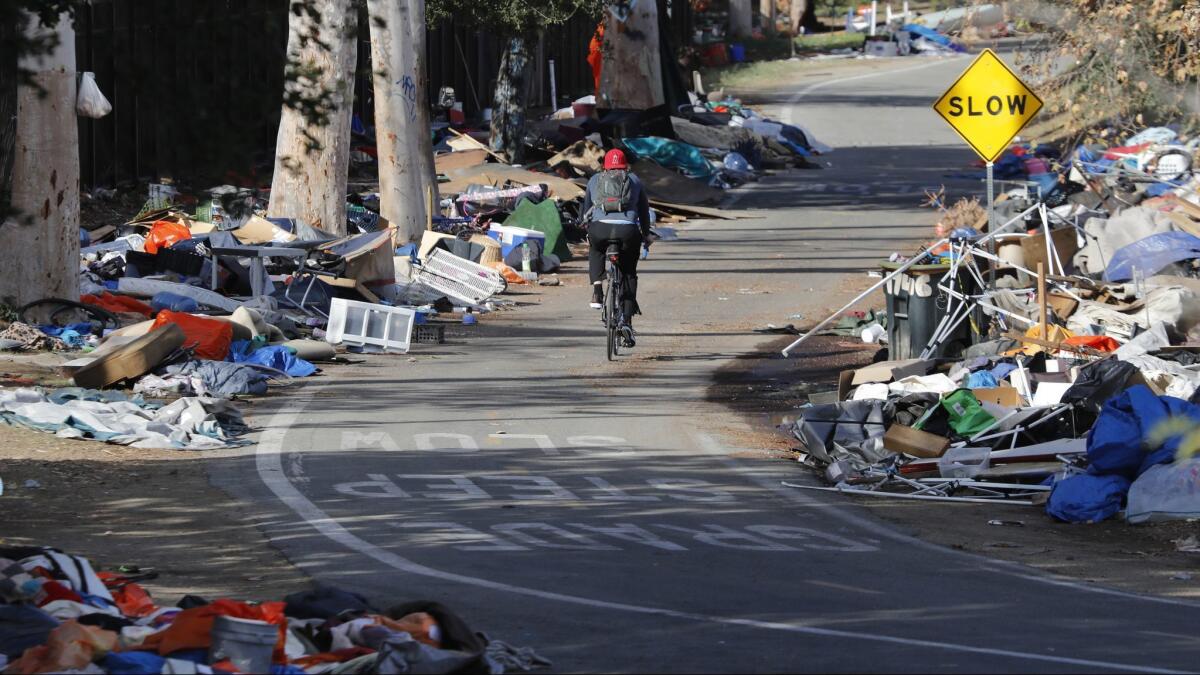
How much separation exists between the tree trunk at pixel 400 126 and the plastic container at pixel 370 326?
629 cm

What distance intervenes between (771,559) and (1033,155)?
29454 millimetres

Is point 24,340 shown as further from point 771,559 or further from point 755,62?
point 755,62

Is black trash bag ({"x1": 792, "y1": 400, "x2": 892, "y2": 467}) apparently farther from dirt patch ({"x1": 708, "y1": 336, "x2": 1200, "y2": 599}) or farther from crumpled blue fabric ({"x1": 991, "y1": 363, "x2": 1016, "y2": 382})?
crumpled blue fabric ({"x1": 991, "y1": 363, "x2": 1016, "y2": 382})

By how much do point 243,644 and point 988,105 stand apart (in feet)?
43.2

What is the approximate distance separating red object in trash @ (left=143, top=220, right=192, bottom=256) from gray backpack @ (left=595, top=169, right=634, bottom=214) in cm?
704

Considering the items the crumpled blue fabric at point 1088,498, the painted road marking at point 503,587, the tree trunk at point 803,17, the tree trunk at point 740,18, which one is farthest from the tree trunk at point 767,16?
the painted road marking at point 503,587

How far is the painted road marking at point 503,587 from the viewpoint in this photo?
7.23 meters

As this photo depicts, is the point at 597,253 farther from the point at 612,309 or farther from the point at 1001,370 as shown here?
the point at 1001,370

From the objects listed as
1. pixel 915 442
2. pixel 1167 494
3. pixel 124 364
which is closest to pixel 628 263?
pixel 124 364

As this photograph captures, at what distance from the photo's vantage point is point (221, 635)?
6.51m

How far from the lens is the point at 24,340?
16.4 metres

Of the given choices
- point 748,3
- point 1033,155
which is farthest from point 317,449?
point 748,3

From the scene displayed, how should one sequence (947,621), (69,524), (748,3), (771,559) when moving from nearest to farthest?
(947,621)
(771,559)
(69,524)
(748,3)

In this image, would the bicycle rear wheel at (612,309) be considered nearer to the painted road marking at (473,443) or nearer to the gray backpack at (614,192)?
the gray backpack at (614,192)
